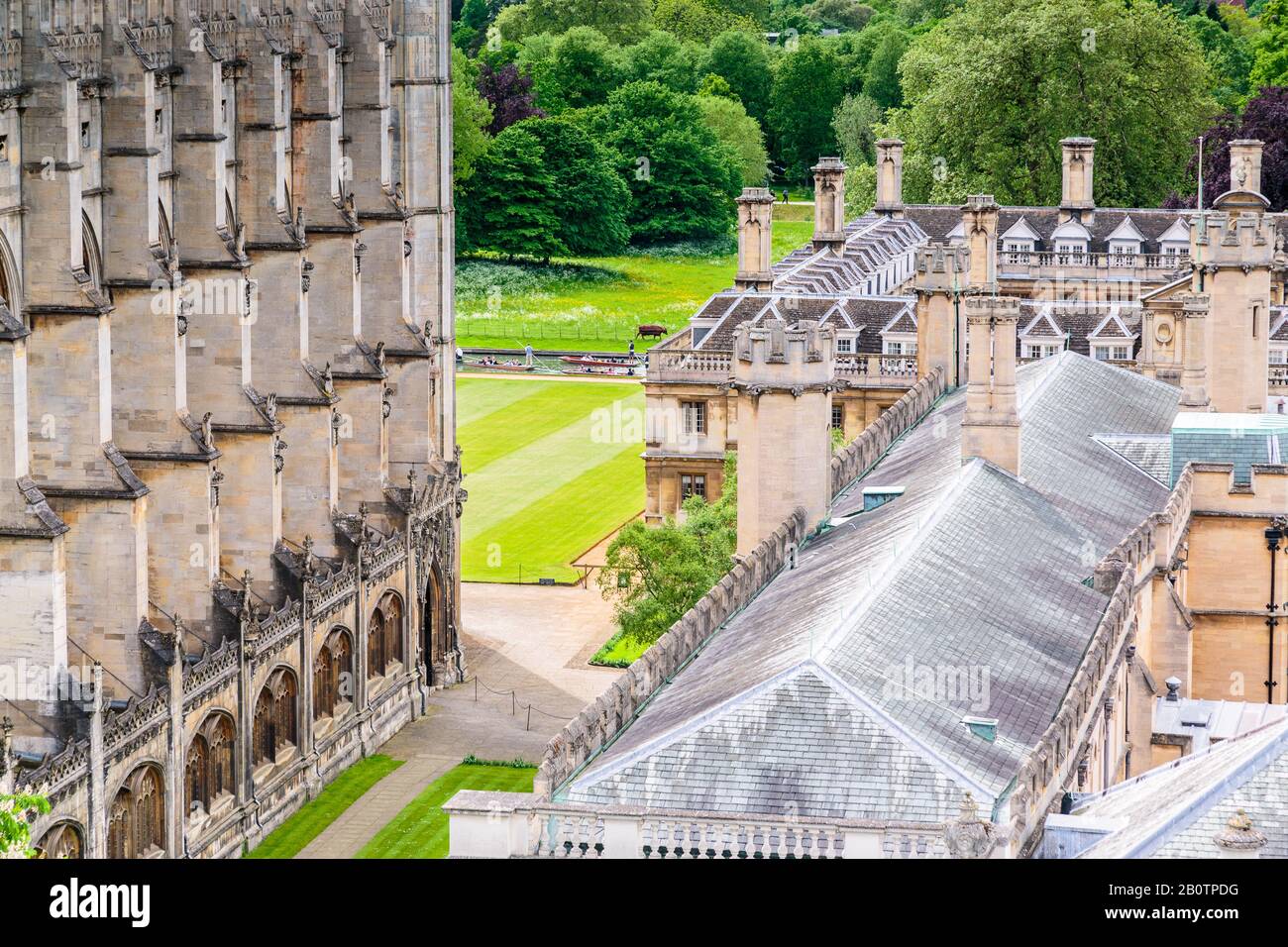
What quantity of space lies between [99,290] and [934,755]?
80.9 ft

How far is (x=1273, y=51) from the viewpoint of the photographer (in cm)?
15100

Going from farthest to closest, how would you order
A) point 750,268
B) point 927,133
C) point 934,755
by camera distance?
1. point 927,133
2. point 750,268
3. point 934,755

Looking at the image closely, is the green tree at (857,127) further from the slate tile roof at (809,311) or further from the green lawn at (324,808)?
the green lawn at (324,808)

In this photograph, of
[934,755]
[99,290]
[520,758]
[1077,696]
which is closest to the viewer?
[934,755]

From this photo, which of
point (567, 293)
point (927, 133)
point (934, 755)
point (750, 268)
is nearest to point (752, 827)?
point (934, 755)

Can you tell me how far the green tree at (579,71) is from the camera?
17825 cm

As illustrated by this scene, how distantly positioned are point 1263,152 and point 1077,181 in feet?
54.6

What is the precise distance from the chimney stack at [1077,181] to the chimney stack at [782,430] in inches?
2352

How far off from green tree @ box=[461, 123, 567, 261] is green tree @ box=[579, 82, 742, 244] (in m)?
10.4

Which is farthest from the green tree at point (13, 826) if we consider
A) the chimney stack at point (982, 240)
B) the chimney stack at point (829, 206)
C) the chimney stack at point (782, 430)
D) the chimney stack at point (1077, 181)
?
the chimney stack at point (1077, 181)

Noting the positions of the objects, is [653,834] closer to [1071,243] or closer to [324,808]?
[324,808]

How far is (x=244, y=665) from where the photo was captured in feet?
176

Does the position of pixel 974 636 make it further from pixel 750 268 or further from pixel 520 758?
pixel 750 268

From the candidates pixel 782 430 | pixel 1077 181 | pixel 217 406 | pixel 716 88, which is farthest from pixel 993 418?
pixel 716 88
